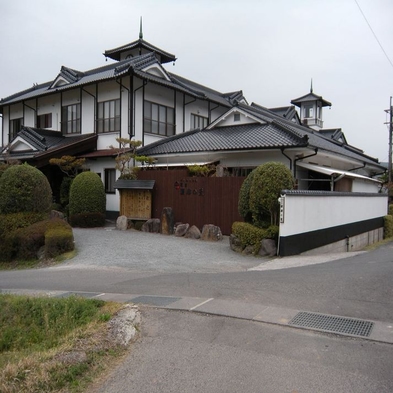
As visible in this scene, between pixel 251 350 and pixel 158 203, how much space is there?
12.9 meters

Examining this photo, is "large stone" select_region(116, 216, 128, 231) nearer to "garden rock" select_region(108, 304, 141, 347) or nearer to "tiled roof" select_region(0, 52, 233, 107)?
"tiled roof" select_region(0, 52, 233, 107)

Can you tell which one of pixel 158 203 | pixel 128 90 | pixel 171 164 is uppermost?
pixel 128 90

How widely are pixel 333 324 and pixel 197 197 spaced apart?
10.8 m

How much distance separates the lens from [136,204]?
17516 millimetres

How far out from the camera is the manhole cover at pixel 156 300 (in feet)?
20.7

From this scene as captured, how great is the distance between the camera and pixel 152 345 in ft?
15.3

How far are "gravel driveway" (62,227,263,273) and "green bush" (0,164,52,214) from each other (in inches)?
84.3

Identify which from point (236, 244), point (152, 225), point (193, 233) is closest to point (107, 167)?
point (152, 225)

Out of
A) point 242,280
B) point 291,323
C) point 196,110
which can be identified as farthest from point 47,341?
point 196,110

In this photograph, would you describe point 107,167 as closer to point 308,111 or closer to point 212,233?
point 212,233

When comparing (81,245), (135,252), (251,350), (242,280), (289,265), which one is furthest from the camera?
(81,245)

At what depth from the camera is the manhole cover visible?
632 centimetres

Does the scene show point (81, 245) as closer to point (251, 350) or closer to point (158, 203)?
point (158, 203)

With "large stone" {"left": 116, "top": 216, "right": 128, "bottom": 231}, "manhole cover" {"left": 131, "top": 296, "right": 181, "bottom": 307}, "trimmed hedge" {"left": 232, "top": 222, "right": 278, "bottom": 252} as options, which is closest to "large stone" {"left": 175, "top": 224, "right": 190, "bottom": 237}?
"large stone" {"left": 116, "top": 216, "right": 128, "bottom": 231}
